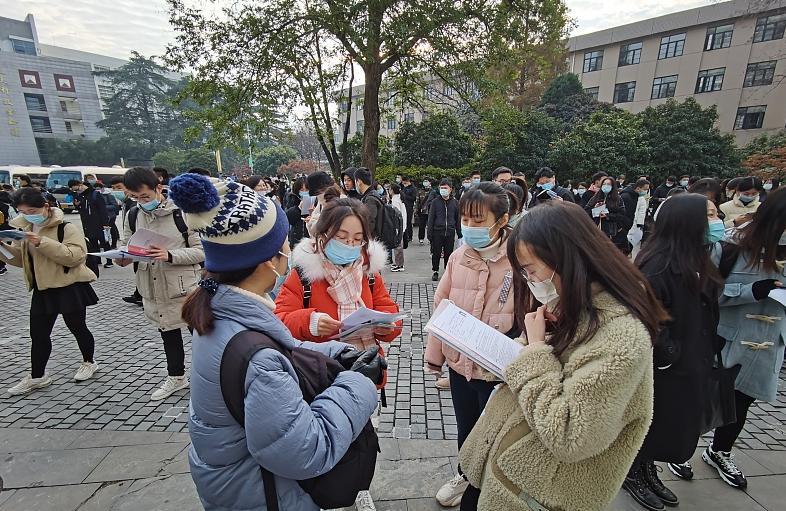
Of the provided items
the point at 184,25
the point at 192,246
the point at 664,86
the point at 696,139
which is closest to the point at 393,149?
the point at 184,25

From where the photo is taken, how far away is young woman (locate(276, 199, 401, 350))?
2234 millimetres

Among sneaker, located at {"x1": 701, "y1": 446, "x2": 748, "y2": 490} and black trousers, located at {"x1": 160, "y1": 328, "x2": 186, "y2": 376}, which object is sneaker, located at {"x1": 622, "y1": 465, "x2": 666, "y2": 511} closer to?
sneaker, located at {"x1": 701, "y1": 446, "x2": 748, "y2": 490}

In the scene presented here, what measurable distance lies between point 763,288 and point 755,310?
0.72 feet

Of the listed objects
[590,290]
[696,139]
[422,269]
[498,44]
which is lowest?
[422,269]

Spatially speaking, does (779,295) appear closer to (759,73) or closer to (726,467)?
(726,467)

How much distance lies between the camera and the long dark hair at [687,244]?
1.98 meters

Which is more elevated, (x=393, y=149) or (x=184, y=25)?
(x=184, y=25)

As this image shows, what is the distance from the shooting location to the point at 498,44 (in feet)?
33.4

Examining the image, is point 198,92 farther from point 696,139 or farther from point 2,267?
point 696,139

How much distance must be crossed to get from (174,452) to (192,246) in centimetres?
178

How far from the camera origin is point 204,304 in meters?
1.20

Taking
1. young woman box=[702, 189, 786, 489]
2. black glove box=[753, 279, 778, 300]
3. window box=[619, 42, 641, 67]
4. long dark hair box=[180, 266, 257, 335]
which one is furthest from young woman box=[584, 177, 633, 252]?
window box=[619, 42, 641, 67]

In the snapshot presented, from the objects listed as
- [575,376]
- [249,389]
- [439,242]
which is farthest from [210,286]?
[439,242]

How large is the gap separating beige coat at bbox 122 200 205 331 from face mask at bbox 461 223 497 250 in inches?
99.1
